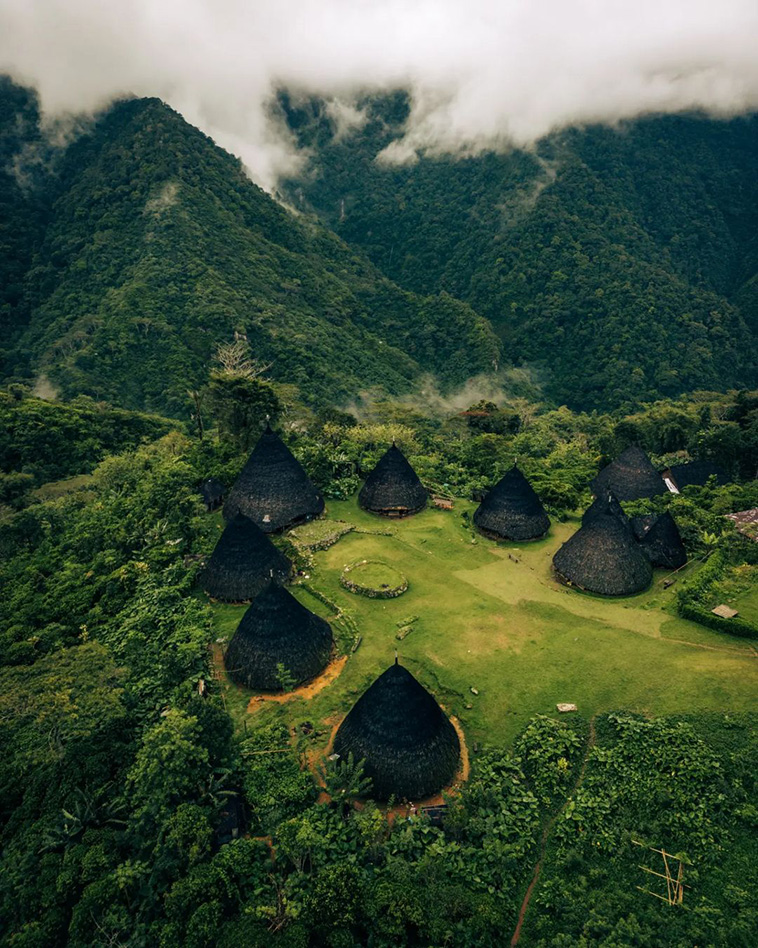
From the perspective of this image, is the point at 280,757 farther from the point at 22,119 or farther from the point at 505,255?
the point at 22,119

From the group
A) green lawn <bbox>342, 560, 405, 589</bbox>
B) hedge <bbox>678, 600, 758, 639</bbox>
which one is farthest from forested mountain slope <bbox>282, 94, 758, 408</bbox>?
green lawn <bbox>342, 560, 405, 589</bbox>

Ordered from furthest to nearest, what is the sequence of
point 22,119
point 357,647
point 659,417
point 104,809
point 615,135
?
point 615,135
point 22,119
point 659,417
point 357,647
point 104,809

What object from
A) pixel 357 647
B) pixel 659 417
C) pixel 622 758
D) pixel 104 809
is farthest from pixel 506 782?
pixel 659 417

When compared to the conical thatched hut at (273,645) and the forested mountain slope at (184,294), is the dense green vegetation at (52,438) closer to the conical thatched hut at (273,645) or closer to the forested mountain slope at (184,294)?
the forested mountain slope at (184,294)

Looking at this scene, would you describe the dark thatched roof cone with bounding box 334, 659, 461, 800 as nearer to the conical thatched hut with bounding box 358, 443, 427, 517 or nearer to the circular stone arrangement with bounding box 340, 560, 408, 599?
the circular stone arrangement with bounding box 340, 560, 408, 599

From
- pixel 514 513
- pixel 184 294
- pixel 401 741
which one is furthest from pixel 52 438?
pixel 401 741

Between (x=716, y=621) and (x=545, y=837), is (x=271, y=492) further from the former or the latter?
(x=716, y=621)
